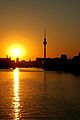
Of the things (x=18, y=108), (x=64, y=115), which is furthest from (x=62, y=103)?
(x=64, y=115)

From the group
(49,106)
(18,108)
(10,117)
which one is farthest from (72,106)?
(10,117)

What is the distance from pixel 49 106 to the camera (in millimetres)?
48375

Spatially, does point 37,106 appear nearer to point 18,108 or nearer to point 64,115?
point 18,108

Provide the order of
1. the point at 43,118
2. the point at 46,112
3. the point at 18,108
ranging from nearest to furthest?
the point at 43,118
the point at 46,112
the point at 18,108

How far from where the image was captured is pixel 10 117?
133 feet

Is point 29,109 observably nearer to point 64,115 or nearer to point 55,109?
point 55,109

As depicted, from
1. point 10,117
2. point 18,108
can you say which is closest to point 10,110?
point 18,108

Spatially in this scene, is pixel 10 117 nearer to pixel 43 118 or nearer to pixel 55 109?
pixel 43 118

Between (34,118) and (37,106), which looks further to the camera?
(37,106)

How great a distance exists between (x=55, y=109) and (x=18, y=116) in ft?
18.8

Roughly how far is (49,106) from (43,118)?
8.73 meters

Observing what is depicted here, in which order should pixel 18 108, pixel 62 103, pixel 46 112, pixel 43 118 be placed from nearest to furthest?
pixel 43 118, pixel 46 112, pixel 18 108, pixel 62 103

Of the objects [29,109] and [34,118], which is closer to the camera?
[34,118]

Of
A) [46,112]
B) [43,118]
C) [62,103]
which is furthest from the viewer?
[62,103]
